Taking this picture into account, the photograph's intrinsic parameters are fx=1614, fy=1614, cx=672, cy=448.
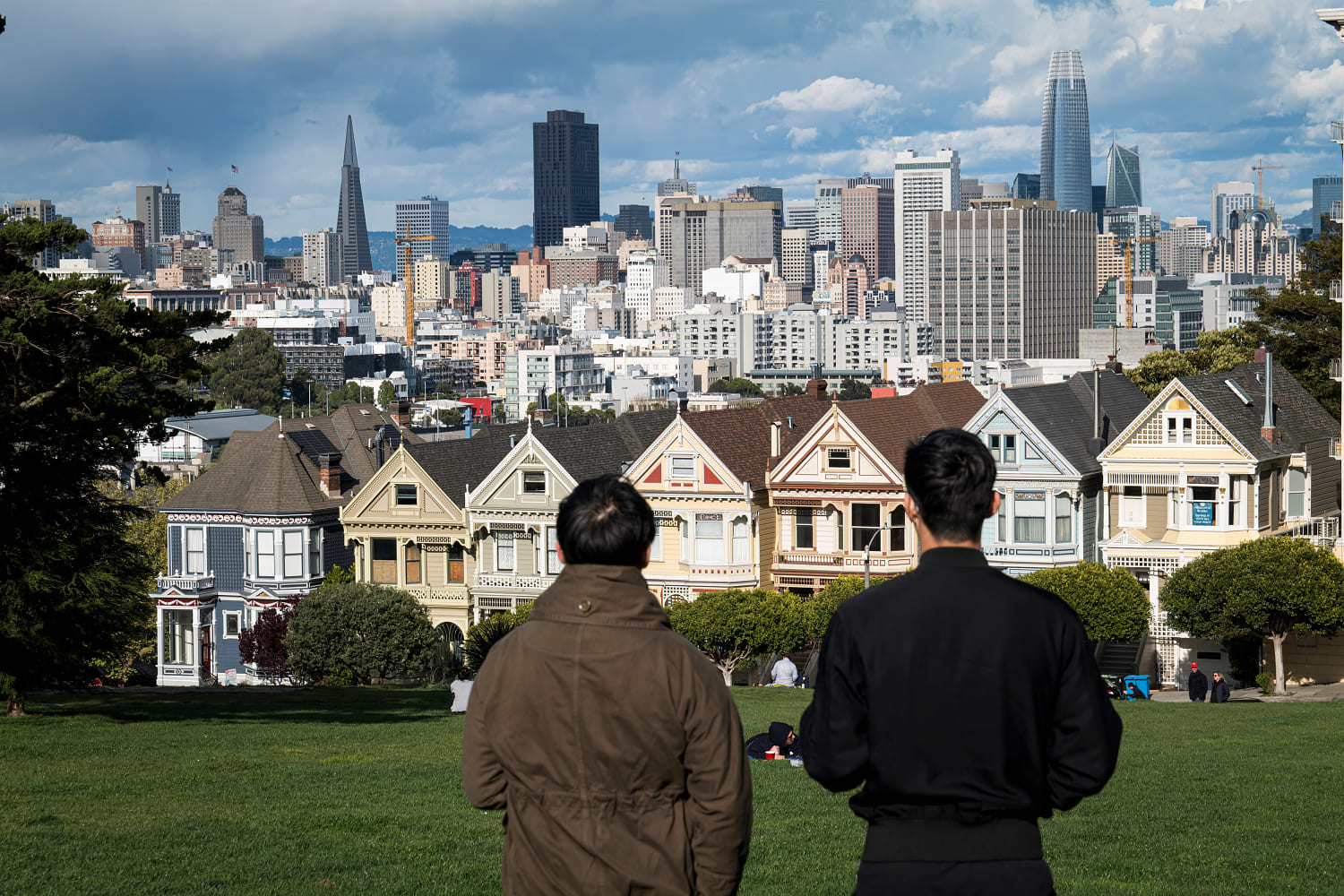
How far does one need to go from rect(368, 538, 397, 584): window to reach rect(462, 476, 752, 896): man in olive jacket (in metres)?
43.7

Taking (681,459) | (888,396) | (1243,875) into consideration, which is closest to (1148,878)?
(1243,875)

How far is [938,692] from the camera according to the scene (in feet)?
20.9

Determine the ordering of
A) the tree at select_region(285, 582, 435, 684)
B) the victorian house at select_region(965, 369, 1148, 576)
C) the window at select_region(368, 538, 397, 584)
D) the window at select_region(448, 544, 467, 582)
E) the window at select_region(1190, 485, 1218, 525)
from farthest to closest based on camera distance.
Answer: the window at select_region(368, 538, 397, 584) → the window at select_region(448, 544, 467, 582) → the tree at select_region(285, 582, 435, 684) → the victorian house at select_region(965, 369, 1148, 576) → the window at select_region(1190, 485, 1218, 525)

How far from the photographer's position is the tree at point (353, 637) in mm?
44125

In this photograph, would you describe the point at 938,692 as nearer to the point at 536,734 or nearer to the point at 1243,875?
the point at 536,734

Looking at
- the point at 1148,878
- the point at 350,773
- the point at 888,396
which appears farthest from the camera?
the point at 888,396

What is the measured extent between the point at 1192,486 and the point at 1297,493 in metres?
4.53

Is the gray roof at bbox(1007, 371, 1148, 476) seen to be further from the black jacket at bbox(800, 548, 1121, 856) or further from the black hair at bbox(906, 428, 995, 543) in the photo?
the black jacket at bbox(800, 548, 1121, 856)

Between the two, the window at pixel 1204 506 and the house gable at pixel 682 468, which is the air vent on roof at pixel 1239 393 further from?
the house gable at pixel 682 468

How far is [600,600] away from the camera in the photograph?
682 centimetres

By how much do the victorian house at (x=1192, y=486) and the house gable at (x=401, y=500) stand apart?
19477mm

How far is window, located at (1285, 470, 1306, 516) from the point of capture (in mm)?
44375

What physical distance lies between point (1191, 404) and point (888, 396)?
1066 centimetres

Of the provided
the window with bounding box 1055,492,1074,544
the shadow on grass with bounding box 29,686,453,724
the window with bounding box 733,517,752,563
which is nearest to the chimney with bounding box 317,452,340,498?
the window with bounding box 733,517,752,563
